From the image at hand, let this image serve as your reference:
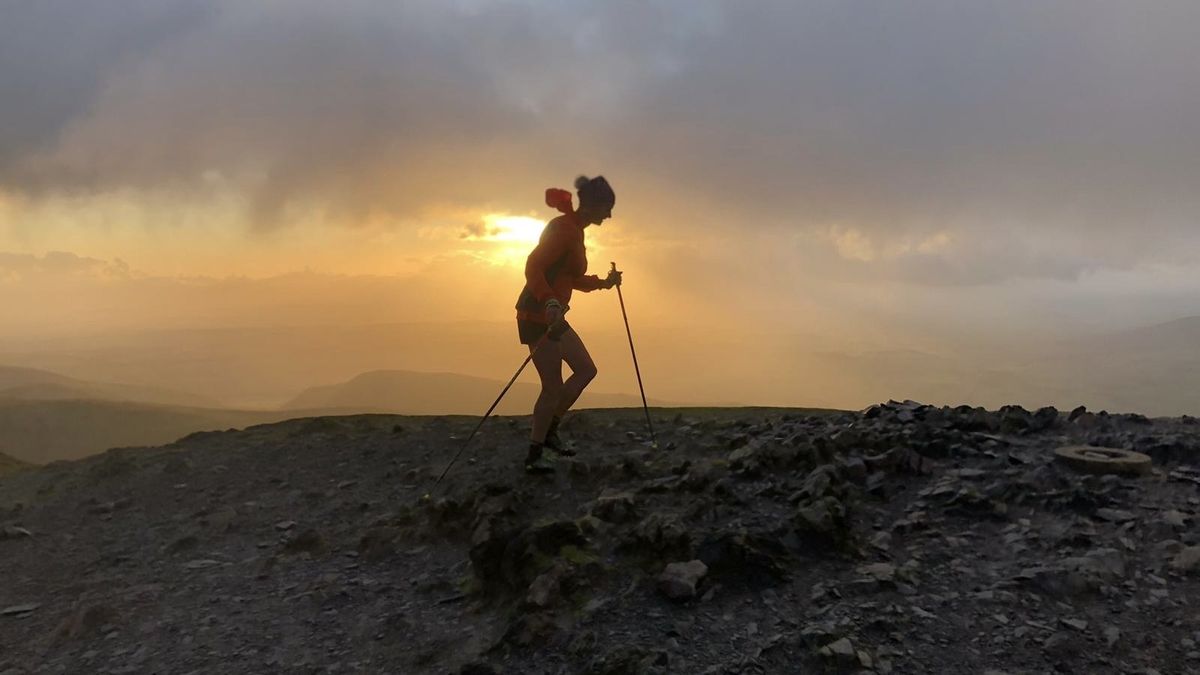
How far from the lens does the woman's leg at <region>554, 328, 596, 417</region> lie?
7941 millimetres

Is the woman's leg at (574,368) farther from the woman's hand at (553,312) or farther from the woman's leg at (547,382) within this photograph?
the woman's hand at (553,312)

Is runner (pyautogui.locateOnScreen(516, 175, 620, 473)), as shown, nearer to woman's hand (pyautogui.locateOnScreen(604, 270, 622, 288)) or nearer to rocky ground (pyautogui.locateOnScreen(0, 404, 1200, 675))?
woman's hand (pyautogui.locateOnScreen(604, 270, 622, 288))

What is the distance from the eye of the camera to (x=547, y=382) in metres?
7.82

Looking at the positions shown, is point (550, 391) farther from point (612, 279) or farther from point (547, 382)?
point (612, 279)

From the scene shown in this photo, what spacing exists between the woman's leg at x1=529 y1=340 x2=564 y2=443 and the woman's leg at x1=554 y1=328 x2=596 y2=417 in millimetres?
68

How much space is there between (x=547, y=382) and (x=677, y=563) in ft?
9.97

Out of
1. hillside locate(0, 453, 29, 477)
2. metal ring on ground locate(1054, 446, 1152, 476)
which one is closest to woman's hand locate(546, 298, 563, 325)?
metal ring on ground locate(1054, 446, 1152, 476)

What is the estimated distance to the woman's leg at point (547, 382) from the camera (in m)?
7.79

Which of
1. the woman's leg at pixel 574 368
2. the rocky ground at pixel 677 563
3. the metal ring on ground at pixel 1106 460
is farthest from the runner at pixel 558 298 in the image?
the metal ring on ground at pixel 1106 460

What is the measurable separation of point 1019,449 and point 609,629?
468 cm

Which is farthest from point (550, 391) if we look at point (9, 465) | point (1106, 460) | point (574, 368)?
point (9, 465)

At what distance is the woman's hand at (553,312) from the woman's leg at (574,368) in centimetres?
58

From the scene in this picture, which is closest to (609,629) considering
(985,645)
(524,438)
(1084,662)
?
(985,645)

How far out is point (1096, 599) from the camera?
14.8ft
